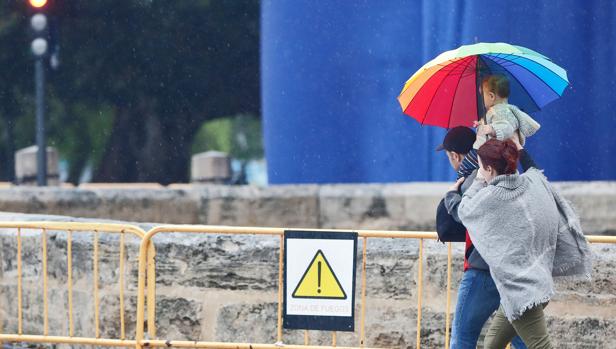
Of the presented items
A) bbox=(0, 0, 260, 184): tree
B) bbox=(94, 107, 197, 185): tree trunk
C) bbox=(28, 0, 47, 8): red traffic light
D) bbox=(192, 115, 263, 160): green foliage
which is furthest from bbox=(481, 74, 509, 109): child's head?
bbox=(192, 115, 263, 160): green foliage

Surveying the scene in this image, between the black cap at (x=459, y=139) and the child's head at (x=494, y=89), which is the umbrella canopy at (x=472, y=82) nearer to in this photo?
the child's head at (x=494, y=89)

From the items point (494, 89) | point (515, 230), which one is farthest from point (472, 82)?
point (515, 230)

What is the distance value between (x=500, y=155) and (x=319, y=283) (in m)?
1.40

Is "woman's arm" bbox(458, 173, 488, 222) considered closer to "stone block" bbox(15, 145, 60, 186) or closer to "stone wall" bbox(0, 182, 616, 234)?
"stone wall" bbox(0, 182, 616, 234)

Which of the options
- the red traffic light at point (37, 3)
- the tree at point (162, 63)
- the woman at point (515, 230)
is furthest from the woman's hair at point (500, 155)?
the tree at point (162, 63)

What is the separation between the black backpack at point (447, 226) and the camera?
197 inches

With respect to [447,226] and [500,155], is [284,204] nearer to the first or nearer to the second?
[447,226]

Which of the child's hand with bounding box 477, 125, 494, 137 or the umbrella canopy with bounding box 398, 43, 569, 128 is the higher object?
the umbrella canopy with bounding box 398, 43, 569, 128

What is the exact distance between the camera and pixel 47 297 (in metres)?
6.70

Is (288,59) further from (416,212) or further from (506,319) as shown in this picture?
(506,319)

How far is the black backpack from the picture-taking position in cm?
501

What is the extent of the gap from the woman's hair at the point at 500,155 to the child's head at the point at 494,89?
252 mm

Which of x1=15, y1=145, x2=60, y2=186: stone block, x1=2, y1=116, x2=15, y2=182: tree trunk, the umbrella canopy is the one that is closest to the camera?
the umbrella canopy

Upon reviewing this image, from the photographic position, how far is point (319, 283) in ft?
18.9
